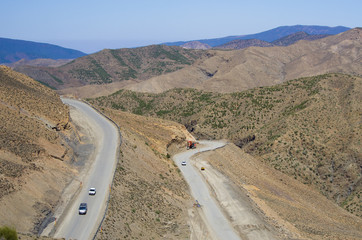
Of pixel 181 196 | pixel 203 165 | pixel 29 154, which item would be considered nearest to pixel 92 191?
pixel 29 154

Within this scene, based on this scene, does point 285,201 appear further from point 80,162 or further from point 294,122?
point 294,122

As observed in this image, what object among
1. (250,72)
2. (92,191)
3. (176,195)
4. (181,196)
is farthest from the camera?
(250,72)

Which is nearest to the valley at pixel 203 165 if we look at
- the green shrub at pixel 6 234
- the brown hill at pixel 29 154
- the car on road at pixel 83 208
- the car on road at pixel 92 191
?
the brown hill at pixel 29 154

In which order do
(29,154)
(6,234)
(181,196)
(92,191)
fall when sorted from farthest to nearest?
(181,196), (29,154), (92,191), (6,234)

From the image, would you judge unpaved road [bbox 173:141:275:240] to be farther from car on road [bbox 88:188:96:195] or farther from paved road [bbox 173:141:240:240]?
car on road [bbox 88:188:96:195]

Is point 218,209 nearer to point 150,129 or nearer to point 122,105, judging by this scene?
point 150,129

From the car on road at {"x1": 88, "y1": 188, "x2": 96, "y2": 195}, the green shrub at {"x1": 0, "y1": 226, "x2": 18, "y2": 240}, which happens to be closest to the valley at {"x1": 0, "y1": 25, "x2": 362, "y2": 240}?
the car on road at {"x1": 88, "y1": 188, "x2": 96, "y2": 195}

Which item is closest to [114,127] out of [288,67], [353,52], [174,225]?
[174,225]
